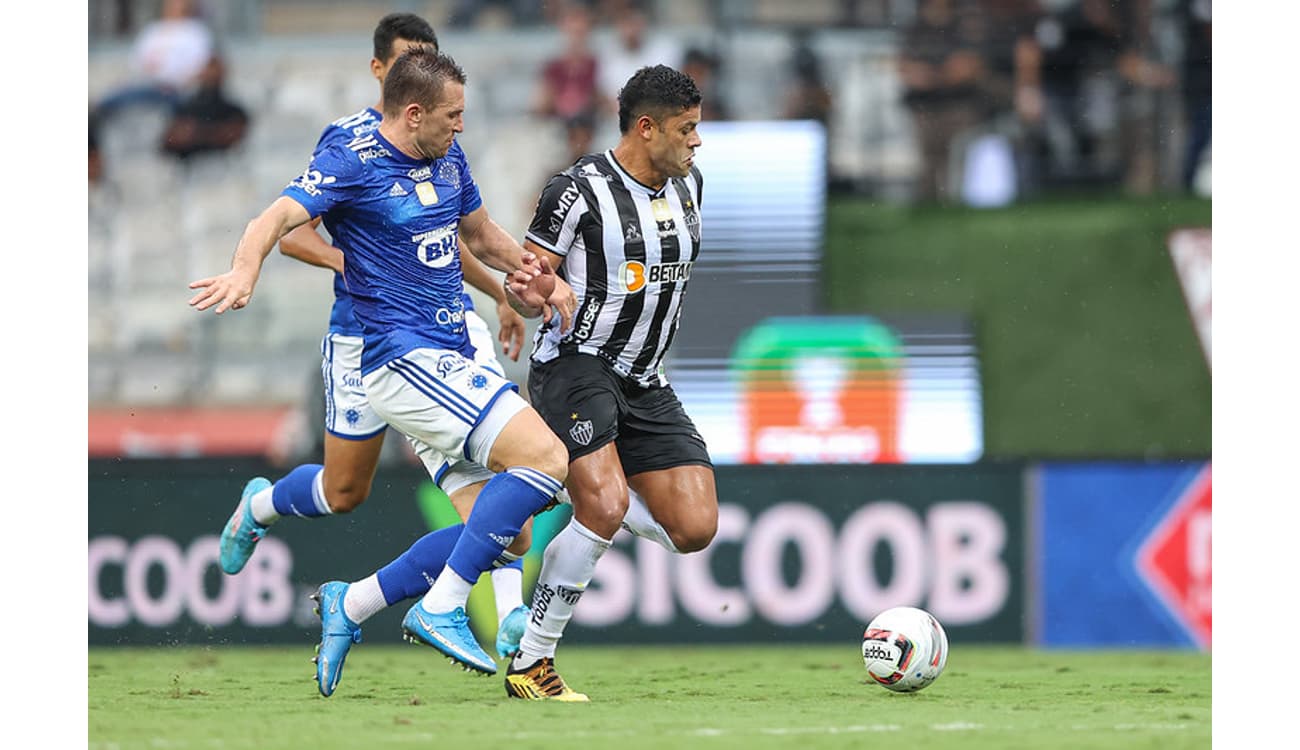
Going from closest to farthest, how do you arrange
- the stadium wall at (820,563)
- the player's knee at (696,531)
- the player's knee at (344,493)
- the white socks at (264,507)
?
the player's knee at (696,531) < the player's knee at (344,493) < the white socks at (264,507) < the stadium wall at (820,563)

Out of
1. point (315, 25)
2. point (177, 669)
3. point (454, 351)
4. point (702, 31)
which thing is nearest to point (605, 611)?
point (177, 669)

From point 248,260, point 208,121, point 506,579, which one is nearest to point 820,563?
point 506,579

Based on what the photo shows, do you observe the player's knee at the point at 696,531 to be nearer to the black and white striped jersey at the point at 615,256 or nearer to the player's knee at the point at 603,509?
the player's knee at the point at 603,509

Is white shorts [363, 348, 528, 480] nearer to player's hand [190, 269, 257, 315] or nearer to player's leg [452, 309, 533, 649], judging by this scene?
player's leg [452, 309, 533, 649]

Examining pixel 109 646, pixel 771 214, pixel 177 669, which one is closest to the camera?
pixel 177 669

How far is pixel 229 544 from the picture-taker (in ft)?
28.8

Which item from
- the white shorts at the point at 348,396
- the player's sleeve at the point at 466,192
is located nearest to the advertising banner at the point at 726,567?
the white shorts at the point at 348,396

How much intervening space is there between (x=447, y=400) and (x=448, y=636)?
2.83ft

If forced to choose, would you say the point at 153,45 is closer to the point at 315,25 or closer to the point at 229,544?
the point at 315,25

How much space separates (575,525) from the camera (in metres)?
7.53

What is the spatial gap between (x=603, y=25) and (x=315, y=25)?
2379 millimetres

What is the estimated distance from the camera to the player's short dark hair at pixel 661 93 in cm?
745

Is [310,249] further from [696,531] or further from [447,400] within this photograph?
[696,531]

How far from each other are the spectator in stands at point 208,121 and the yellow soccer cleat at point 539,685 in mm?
7211
